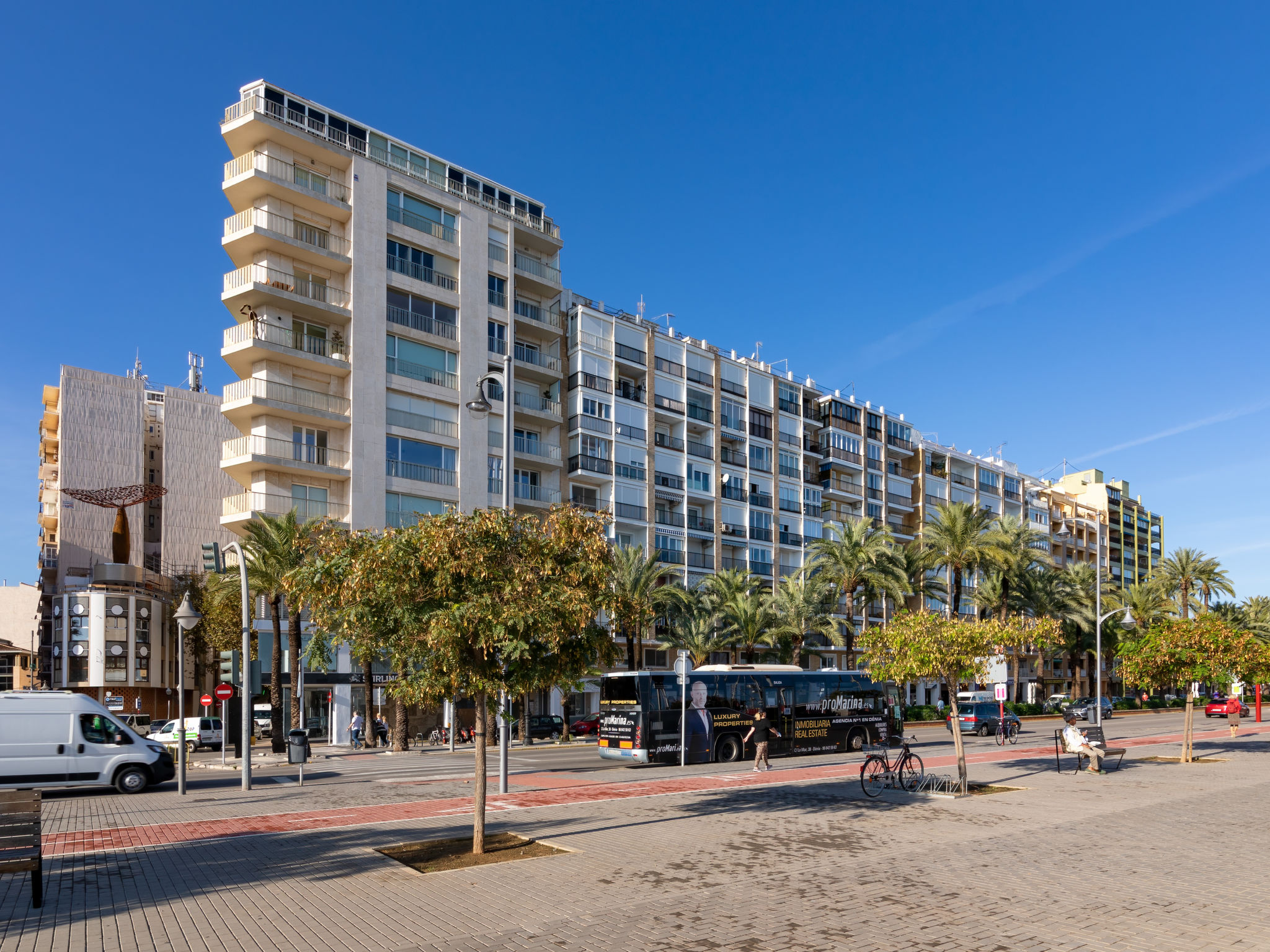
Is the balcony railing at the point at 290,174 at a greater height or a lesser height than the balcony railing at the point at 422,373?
greater

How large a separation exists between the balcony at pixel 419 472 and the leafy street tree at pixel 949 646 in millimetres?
32958

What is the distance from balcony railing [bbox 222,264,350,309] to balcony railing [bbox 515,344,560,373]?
11802 millimetres

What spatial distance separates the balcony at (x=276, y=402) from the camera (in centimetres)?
4469

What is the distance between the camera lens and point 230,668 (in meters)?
22.2

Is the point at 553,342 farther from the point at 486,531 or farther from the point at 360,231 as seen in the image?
the point at 486,531

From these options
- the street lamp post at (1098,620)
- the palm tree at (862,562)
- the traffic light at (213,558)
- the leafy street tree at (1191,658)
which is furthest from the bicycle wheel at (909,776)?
the palm tree at (862,562)

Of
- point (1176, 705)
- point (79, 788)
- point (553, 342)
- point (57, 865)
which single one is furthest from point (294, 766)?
point (1176, 705)

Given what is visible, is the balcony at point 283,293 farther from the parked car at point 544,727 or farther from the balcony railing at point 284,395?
the parked car at point 544,727

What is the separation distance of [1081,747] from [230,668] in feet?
67.5

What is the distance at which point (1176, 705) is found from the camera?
87.1m

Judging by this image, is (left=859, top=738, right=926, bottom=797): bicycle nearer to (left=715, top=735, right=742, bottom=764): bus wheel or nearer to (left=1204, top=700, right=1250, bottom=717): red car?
(left=715, top=735, right=742, bottom=764): bus wheel

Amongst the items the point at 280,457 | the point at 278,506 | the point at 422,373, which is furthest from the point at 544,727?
the point at 422,373

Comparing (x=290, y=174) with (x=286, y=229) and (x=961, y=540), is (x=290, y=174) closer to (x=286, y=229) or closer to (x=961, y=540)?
(x=286, y=229)

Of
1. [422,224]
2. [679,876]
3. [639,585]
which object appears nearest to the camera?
[679,876]
